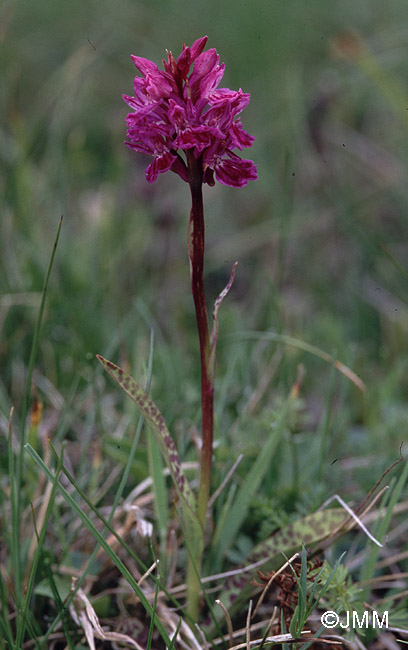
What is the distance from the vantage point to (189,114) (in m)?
1.21

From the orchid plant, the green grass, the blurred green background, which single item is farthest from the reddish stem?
the blurred green background

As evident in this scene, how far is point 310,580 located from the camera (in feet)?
4.37

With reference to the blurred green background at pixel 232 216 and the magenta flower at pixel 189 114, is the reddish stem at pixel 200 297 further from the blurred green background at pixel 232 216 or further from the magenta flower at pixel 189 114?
the blurred green background at pixel 232 216

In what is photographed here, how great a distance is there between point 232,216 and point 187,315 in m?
1.19

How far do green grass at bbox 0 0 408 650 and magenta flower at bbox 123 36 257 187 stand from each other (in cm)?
41

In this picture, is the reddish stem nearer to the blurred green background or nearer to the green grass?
the green grass

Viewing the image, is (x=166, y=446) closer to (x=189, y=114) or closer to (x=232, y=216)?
(x=189, y=114)

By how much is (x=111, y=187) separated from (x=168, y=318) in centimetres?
99

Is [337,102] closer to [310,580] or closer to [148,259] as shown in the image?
[148,259]

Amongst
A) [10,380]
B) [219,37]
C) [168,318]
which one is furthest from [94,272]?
[219,37]

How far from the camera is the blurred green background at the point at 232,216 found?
2309mm

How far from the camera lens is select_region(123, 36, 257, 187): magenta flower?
120 centimetres

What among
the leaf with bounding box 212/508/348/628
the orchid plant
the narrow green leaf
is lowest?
the leaf with bounding box 212/508/348/628

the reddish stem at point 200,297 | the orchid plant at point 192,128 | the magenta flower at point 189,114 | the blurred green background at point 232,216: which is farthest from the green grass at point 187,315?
the magenta flower at point 189,114
